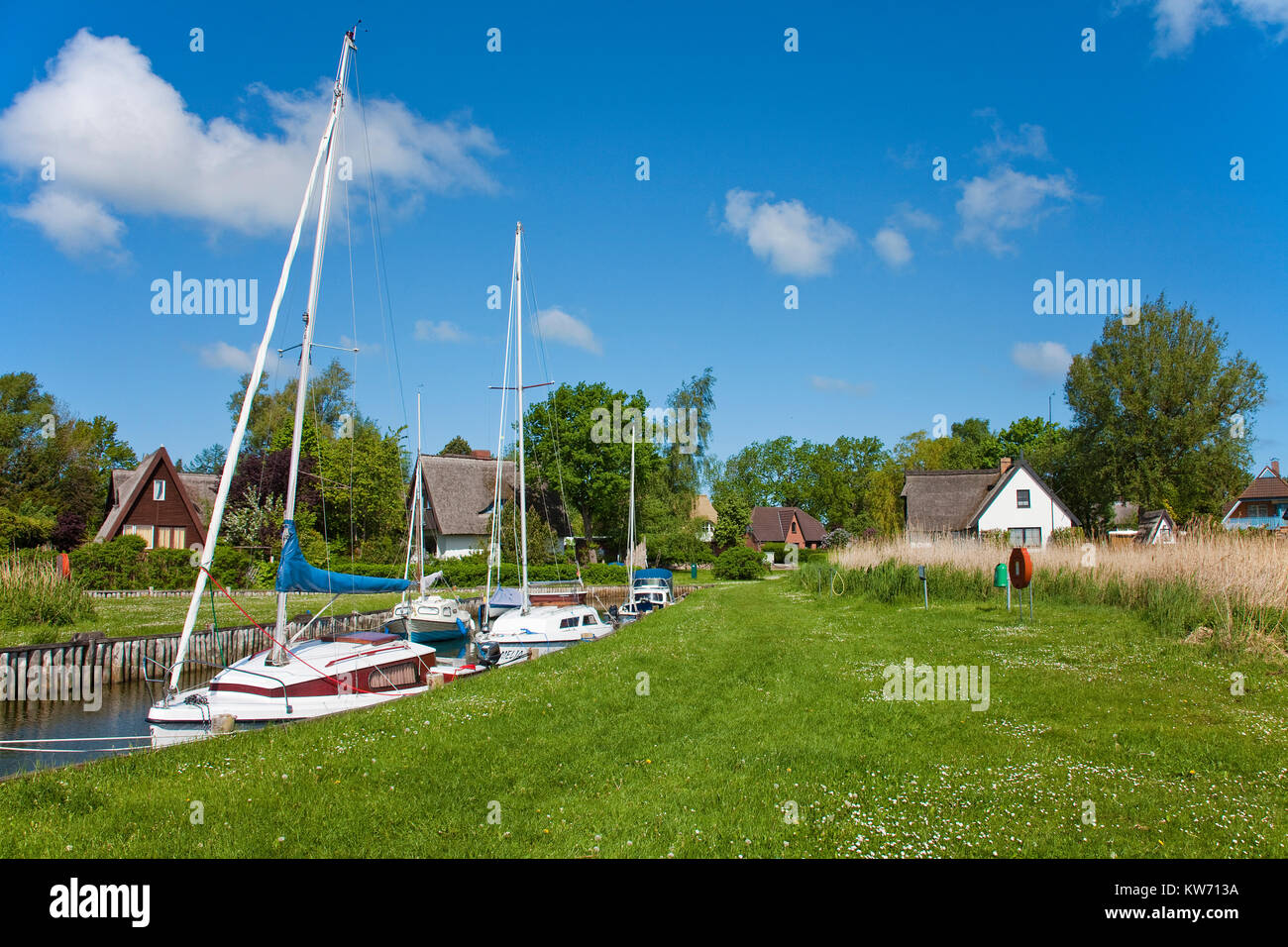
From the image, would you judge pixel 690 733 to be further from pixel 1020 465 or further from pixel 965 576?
pixel 1020 465

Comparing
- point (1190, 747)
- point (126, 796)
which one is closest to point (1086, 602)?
point (1190, 747)

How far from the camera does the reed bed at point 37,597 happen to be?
96.1ft

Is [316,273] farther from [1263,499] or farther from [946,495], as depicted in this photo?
[1263,499]

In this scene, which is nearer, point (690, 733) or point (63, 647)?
point (690, 733)

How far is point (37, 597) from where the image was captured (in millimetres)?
30016

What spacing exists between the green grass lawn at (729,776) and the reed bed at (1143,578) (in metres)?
1.74

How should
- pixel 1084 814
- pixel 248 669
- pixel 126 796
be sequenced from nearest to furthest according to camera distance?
pixel 1084 814
pixel 126 796
pixel 248 669

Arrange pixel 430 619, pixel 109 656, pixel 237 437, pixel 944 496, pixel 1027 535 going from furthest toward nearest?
1. pixel 944 496
2. pixel 1027 535
3. pixel 430 619
4. pixel 109 656
5. pixel 237 437

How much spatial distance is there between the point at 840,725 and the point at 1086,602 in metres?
17.2

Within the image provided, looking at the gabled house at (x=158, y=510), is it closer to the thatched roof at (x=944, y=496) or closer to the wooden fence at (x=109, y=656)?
the wooden fence at (x=109, y=656)

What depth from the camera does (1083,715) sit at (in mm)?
11305

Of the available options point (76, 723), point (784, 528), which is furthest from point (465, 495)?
point (76, 723)

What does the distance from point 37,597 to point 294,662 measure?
2035cm
